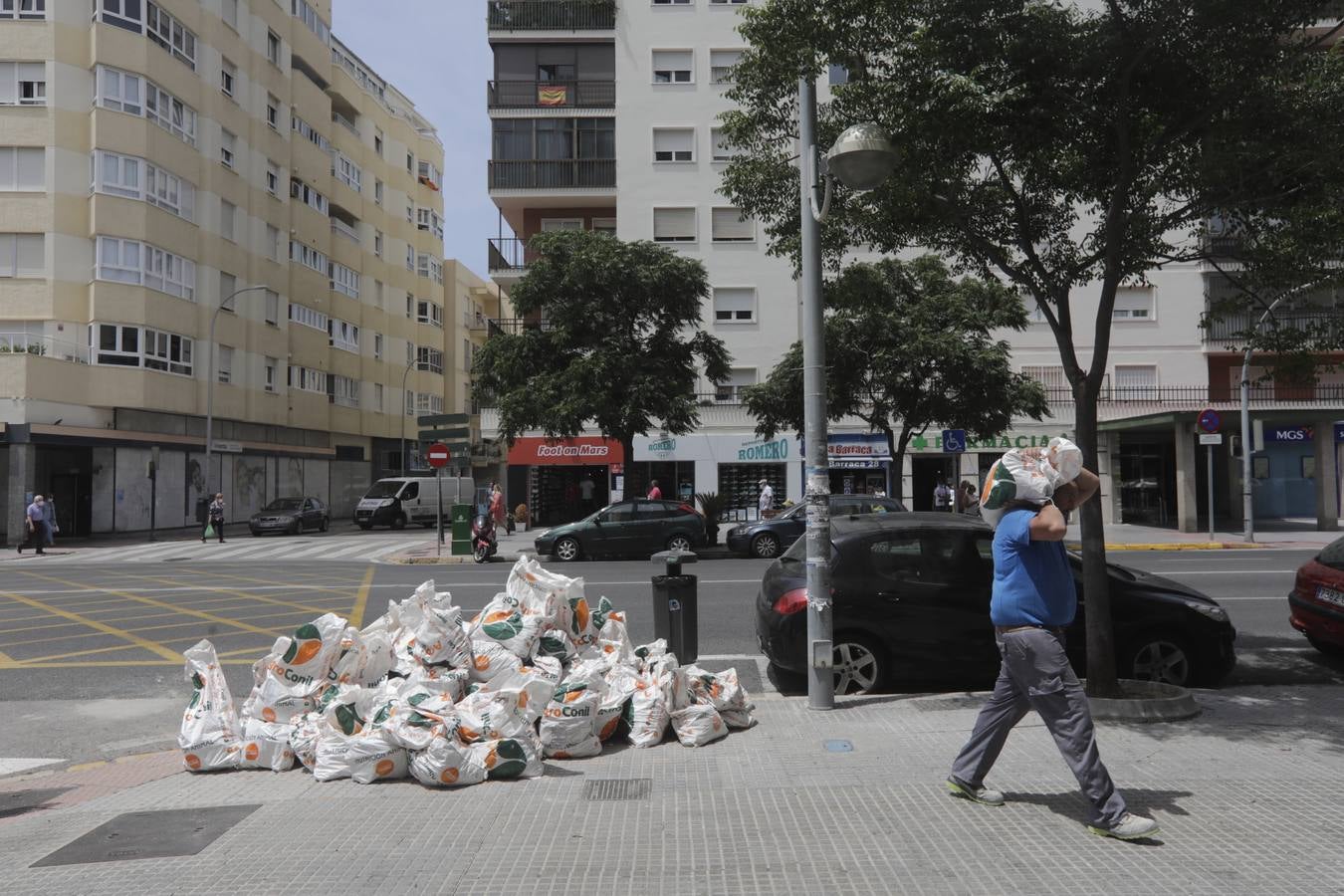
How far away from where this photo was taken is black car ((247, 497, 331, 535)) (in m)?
32.3

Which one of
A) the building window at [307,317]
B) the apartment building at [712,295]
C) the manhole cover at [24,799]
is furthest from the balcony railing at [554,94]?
the manhole cover at [24,799]

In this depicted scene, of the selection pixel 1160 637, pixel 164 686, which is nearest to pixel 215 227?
pixel 164 686

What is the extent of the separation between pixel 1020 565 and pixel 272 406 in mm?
39874

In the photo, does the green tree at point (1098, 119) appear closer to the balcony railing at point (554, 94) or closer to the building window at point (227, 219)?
the balcony railing at point (554, 94)

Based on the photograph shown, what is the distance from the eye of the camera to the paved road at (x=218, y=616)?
783cm

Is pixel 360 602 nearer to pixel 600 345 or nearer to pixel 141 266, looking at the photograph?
pixel 600 345

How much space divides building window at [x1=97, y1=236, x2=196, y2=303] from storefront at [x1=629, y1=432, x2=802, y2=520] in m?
17.0

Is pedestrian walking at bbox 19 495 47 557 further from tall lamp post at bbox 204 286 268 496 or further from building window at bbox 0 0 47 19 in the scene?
building window at bbox 0 0 47 19

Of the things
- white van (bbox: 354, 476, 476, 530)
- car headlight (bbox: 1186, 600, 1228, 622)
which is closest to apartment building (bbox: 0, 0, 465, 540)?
white van (bbox: 354, 476, 476, 530)

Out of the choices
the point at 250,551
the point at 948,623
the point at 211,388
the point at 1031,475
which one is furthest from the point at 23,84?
the point at 1031,475

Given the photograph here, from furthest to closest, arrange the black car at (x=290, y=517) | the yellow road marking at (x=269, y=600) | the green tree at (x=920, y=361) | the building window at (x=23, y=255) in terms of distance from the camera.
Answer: the black car at (x=290, y=517)
the building window at (x=23, y=255)
the green tree at (x=920, y=361)
the yellow road marking at (x=269, y=600)

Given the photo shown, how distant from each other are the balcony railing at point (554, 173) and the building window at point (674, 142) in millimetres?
1873

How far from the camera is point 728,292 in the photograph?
1382 inches

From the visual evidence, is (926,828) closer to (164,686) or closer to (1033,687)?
(1033,687)
